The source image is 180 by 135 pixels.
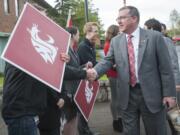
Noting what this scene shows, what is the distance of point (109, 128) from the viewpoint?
799cm

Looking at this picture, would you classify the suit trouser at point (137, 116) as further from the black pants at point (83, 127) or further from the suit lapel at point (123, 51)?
the black pants at point (83, 127)

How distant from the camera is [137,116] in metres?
4.86

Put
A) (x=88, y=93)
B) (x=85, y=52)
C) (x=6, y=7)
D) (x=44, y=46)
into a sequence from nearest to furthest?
1. (x=44, y=46)
2. (x=88, y=93)
3. (x=85, y=52)
4. (x=6, y=7)

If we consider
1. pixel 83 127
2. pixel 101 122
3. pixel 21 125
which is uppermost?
pixel 21 125

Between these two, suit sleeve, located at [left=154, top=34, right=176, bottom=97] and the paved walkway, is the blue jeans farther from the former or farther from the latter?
the paved walkway

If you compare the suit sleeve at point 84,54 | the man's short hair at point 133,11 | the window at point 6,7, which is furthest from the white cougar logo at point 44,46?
the window at point 6,7

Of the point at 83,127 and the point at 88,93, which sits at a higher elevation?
the point at 88,93

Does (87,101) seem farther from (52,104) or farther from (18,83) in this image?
(18,83)

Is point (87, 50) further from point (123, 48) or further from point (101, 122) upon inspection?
point (101, 122)

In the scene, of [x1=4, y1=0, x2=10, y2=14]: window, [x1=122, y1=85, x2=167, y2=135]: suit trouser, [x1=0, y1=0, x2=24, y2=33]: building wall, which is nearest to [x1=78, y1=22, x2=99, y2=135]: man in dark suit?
[x1=122, y1=85, x2=167, y2=135]: suit trouser

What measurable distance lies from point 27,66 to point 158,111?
1.85 meters

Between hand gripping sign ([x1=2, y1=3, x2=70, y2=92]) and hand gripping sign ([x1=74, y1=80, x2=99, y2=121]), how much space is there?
1.65 metres

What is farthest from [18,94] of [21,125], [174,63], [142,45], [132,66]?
[174,63]

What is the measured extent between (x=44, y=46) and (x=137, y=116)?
159 cm
